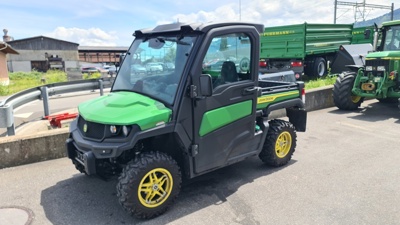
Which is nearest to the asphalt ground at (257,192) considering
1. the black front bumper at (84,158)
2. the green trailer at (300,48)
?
the black front bumper at (84,158)

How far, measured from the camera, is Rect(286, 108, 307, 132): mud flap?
5469 mm

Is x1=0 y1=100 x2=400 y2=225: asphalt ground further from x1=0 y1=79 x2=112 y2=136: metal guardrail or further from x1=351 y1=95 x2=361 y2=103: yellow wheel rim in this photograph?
x1=351 y1=95 x2=361 y2=103: yellow wheel rim

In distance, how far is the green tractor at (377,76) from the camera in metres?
8.29

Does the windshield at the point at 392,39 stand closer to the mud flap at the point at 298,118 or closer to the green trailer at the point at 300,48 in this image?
the green trailer at the point at 300,48

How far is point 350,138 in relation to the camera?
21.2 feet

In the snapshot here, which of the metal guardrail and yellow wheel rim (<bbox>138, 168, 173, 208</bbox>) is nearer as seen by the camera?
yellow wheel rim (<bbox>138, 168, 173, 208</bbox>)

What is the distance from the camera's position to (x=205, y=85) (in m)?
3.49

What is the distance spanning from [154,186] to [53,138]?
266 centimetres

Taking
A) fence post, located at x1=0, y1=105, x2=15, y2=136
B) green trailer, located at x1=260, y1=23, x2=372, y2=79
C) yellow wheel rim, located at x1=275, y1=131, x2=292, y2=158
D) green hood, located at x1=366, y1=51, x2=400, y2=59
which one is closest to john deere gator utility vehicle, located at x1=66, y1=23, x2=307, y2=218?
yellow wheel rim, located at x1=275, y1=131, x2=292, y2=158

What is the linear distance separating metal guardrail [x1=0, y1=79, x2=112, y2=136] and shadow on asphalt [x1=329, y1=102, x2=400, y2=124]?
22.1ft

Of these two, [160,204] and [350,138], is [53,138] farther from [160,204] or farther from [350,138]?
[350,138]

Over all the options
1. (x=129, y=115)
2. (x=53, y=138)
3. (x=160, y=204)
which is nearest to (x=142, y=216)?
(x=160, y=204)

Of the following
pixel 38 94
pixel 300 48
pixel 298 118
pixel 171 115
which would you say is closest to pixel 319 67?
pixel 300 48

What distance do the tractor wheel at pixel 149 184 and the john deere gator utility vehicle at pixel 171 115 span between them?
0.4 inches
